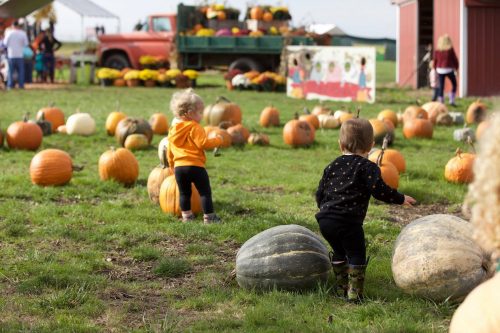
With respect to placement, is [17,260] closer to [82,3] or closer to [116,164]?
[116,164]

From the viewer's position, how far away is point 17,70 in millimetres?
26000

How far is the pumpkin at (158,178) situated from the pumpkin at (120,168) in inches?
40.0

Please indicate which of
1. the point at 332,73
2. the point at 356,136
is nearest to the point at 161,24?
the point at 332,73

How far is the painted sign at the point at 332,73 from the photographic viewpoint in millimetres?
20078

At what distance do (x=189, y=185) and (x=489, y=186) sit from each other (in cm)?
526

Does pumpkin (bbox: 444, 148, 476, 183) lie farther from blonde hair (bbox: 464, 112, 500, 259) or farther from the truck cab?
the truck cab

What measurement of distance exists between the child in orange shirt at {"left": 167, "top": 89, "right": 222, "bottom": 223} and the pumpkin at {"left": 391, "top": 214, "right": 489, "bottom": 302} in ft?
8.59

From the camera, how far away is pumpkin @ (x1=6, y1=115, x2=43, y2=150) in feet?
38.3

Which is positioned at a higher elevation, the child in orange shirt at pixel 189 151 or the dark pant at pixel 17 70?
the dark pant at pixel 17 70

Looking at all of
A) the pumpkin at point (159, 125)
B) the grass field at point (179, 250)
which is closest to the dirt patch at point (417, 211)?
the grass field at point (179, 250)

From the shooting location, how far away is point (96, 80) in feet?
105

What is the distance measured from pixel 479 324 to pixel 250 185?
23.1ft

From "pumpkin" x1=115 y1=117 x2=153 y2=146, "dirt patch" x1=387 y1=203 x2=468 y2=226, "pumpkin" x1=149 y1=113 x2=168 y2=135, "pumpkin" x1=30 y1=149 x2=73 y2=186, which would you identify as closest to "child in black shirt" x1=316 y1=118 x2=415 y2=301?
"dirt patch" x1=387 y1=203 x2=468 y2=226

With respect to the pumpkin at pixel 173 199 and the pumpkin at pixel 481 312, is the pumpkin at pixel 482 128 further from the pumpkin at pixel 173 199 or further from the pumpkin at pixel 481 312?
the pumpkin at pixel 173 199
